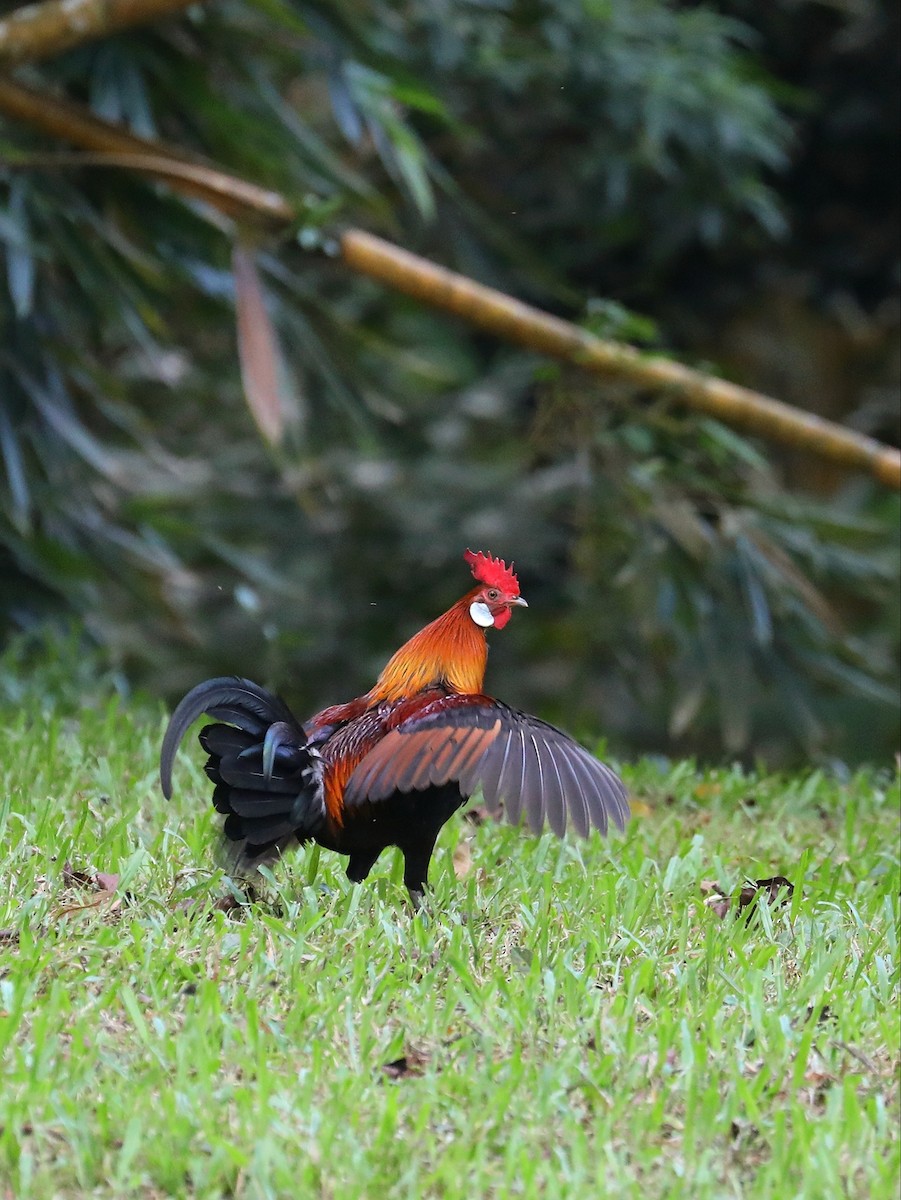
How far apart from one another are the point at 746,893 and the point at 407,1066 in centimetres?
139

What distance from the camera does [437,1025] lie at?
289cm

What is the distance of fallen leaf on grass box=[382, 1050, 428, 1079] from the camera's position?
9.01ft

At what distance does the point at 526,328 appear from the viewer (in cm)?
610

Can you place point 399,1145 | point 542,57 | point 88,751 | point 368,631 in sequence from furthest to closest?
point 368,631
point 542,57
point 88,751
point 399,1145

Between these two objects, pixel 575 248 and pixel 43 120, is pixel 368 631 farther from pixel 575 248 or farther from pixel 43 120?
pixel 43 120

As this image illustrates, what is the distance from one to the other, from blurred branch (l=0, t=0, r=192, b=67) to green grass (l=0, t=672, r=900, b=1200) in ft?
9.21

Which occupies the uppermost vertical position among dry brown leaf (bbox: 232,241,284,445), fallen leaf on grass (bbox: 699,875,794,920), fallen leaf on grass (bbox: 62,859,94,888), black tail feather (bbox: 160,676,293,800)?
dry brown leaf (bbox: 232,241,284,445)

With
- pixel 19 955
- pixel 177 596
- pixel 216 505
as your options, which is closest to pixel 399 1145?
pixel 19 955

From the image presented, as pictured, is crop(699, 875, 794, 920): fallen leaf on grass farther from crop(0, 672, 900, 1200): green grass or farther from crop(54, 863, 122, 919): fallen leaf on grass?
crop(54, 863, 122, 919): fallen leaf on grass

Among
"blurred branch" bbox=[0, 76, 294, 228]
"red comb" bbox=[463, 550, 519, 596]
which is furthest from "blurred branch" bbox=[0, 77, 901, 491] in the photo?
"red comb" bbox=[463, 550, 519, 596]

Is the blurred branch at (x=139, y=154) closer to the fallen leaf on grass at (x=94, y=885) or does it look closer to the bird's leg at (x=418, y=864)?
the fallen leaf on grass at (x=94, y=885)

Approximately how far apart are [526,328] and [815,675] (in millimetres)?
1947

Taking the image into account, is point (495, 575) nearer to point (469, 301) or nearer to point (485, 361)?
point (469, 301)

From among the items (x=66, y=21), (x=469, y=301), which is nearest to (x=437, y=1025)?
(x=469, y=301)
